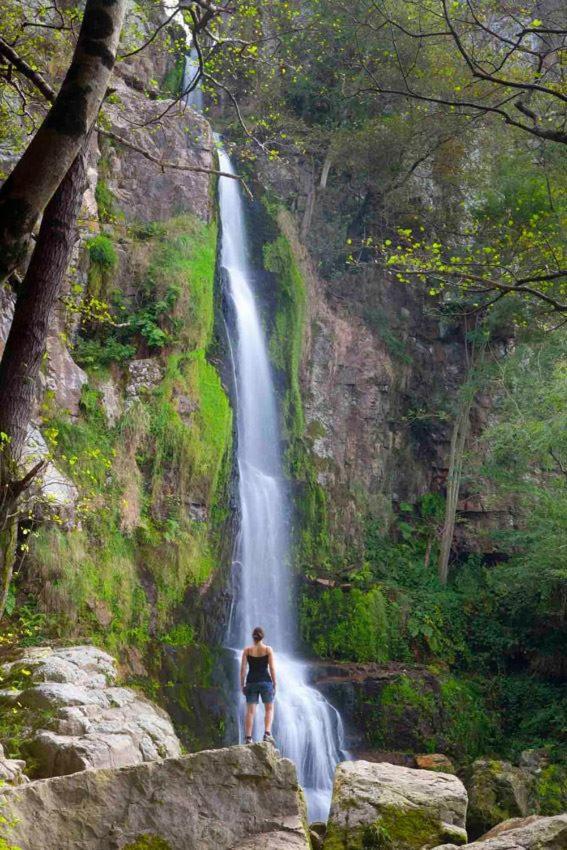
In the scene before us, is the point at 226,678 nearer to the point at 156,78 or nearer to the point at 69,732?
the point at 69,732

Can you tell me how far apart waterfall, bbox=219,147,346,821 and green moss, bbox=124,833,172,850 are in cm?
645

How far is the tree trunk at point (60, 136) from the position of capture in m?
3.85

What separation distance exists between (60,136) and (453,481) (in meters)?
17.1

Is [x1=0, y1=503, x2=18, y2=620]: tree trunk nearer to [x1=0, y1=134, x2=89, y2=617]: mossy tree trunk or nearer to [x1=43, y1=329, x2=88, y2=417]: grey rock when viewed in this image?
[x1=0, y1=134, x2=89, y2=617]: mossy tree trunk

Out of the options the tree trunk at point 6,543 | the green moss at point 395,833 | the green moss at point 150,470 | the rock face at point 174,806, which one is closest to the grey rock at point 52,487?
the green moss at point 150,470

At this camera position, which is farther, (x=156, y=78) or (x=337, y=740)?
(x=156, y=78)

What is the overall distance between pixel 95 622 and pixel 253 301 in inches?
387

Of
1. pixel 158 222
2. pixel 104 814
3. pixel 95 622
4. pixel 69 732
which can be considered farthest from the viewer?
pixel 158 222

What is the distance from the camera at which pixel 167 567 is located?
43.0 ft

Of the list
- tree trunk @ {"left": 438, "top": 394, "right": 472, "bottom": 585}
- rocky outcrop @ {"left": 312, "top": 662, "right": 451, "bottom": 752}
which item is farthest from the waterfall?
tree trunk @ {"left": 438, "top": 394, "right": 472, "bottom": 585}

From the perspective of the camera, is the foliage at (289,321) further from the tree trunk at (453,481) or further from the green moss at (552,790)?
the green moss at (552,790)

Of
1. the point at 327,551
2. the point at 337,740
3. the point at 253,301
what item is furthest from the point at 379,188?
the point at 337,740

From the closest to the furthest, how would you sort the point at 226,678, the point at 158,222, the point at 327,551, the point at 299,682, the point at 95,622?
the point at 95,622 → the point at 226,678 → the point at 299,682 → the point at 158,222 → the point at 327,551

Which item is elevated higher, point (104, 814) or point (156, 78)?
point (156, 78)
